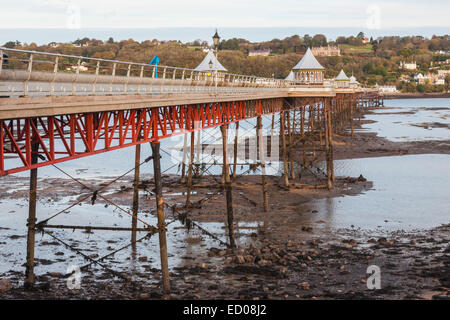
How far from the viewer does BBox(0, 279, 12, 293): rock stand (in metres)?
18.0

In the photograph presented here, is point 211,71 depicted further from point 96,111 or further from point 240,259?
point 96,111

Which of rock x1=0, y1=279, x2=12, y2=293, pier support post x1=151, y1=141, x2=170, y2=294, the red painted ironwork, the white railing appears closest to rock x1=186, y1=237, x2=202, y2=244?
the red painted ironwork

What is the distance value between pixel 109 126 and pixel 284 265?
24.1 feet

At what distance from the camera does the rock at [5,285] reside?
18.0m

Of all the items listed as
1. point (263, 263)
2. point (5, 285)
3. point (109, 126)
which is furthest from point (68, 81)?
point (263, 263)

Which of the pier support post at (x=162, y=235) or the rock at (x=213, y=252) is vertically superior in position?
the pier support post at (x=162, y=235)

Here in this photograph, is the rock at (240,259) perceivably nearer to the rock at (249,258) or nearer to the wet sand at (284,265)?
the wet sand at (284,265)

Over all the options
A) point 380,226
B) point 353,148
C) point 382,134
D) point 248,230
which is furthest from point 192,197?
point 382,134

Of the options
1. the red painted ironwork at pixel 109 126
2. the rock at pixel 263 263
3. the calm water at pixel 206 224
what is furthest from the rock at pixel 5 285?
the rock at pixel 263 263

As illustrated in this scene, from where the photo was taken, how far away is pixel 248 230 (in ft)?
87.4

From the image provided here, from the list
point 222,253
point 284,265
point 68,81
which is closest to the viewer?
point 68,81

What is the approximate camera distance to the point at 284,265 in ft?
68.4

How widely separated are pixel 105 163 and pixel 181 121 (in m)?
33.1

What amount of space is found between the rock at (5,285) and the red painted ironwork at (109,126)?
12.4ft
